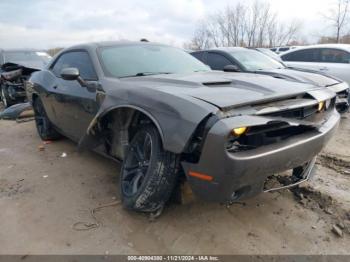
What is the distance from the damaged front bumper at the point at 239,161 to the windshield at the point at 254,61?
160 inches

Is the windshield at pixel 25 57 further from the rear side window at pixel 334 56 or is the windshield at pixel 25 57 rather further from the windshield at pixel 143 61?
the rear side window at pixel 334 56

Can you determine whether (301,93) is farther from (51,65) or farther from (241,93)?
(51,65)

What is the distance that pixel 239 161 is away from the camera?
7.02 ft

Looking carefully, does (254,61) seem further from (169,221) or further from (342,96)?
(169,221)

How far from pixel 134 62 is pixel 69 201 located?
62.9 inches

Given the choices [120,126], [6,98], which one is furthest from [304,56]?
[6,98]

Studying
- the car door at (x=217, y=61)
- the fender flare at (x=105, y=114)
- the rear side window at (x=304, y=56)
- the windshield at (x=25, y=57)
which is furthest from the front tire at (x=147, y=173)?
the windshield at (x=25, y=57)

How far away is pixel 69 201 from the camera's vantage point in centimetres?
333

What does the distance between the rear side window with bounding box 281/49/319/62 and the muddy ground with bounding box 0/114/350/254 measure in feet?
16.0

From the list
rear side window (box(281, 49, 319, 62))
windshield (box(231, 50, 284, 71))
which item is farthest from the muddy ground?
rear side window (box(281, 49, 319, 62))

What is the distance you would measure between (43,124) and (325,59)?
21.2ft

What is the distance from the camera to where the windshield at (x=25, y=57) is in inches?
399

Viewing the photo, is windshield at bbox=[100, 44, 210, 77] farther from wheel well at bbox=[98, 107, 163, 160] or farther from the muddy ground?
the muddy ground

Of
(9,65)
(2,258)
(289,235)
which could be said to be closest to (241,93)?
(289,235)
